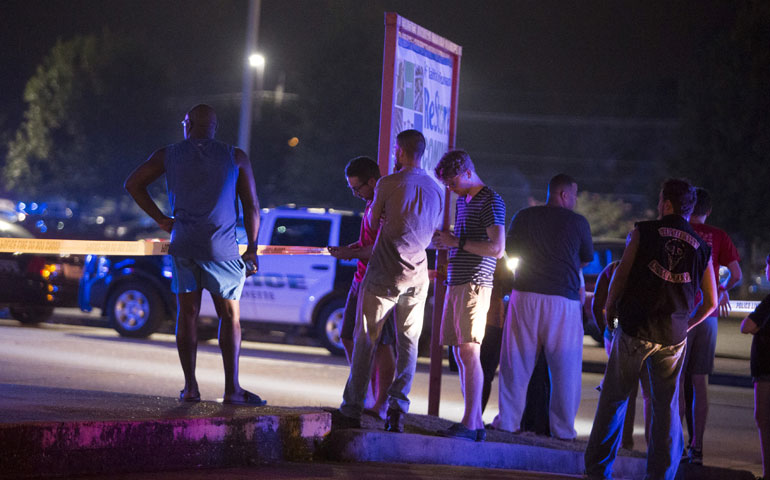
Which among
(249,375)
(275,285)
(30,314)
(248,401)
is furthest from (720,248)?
(30,314)

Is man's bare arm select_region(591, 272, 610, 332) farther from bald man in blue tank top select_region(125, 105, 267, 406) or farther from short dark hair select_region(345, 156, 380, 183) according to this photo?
bald man in blue tank top select_region(125, 105, 267, 406)

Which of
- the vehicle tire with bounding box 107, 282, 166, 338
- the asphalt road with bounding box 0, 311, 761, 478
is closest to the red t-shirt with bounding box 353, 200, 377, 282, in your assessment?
the asphalt road with bounding box 0, 311, 761, 478

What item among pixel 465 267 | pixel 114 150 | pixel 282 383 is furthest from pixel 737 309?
pixel 114 150

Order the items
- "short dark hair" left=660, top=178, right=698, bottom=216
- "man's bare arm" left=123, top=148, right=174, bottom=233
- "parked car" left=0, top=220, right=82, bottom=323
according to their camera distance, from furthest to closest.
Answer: "parked car" left=0, top=220, right=82, bottom=323 < "man's bare arm" left=123, top=148, right=174, bottom=233 < "short dark hair" left=660, top=178, right=698, bottom=216

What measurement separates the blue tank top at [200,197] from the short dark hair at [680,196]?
2.66 m

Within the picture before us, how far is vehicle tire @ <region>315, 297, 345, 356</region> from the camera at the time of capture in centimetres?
1370

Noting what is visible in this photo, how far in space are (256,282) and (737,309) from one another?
6.60m

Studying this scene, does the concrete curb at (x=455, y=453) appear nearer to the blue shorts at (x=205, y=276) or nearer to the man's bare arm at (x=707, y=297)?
the blue shorts at (x=205, y=276)

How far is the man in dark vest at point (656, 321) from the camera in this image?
5.59 m

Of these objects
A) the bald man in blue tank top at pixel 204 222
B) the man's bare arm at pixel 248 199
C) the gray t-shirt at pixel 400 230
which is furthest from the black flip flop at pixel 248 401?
the gray t-shirt at pixel 400 230

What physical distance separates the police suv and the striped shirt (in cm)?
718

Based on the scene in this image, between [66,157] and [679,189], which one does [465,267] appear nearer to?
[679,189]

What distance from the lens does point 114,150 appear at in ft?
179

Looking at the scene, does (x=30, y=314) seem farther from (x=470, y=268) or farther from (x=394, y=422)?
(x=394, y=422)
